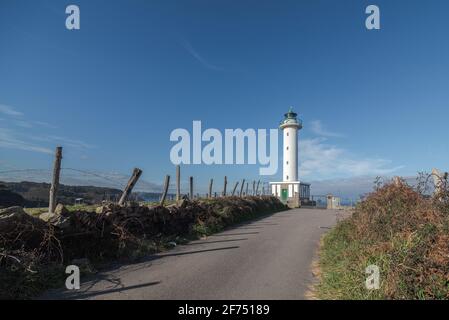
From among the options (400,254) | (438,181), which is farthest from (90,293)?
(438,181)

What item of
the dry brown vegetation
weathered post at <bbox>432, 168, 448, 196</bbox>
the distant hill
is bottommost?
the dry brown vegetation

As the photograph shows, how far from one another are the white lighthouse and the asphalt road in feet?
119

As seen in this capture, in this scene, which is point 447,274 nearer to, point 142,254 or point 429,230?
point 429,230

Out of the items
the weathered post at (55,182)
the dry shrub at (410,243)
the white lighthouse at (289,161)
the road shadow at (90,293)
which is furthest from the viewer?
the white lighthouse at (289,161)

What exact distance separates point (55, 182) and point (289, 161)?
1670 inches

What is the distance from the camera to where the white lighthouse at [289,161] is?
155 ft

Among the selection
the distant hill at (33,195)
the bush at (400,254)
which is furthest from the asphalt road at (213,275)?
the distant hill at (33,195)

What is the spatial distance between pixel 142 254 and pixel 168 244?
4.74 feet

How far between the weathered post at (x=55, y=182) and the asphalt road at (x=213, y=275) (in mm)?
2391

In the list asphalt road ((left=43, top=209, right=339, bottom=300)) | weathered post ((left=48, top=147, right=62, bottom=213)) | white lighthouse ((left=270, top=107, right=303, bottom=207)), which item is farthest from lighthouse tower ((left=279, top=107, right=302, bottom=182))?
weathered post ((left=48, top=147, right=62, bottom=213))

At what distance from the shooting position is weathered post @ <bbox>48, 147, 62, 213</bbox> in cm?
859

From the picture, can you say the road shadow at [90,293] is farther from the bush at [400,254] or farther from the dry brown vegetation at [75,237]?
the bush at [400,254]

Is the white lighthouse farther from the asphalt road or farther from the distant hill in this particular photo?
the asphalt road
